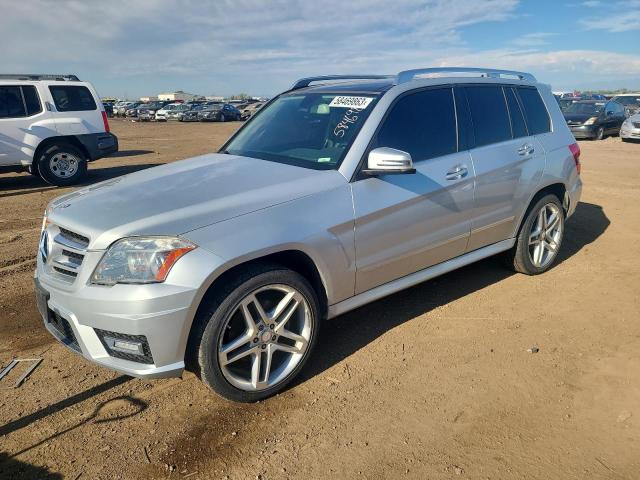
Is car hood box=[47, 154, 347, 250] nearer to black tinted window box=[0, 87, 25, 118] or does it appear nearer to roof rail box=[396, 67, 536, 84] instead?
roof rail box=[396, 67, 536, 84]

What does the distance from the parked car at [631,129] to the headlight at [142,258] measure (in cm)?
1894

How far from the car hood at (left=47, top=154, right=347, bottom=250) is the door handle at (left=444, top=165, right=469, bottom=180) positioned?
3.27 ft

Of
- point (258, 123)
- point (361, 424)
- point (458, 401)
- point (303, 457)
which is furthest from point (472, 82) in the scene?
point (303, 457)

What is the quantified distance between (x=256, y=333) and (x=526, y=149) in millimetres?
3027

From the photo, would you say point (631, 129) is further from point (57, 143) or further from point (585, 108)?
point (57, 143)

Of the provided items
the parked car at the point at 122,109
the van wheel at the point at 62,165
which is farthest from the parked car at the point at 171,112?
the van wheel at the point at 62,165

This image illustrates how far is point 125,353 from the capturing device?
104 inches

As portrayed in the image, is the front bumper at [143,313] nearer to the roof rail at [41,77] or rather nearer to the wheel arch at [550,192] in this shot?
the wheel arch at [550,192]

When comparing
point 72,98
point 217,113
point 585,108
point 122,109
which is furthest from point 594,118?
point 122,109

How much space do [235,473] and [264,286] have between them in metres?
0.95

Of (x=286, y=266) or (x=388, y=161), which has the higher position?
(x=388, y=161)

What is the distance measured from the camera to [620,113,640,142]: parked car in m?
17.2

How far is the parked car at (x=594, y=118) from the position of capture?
18.3 metres

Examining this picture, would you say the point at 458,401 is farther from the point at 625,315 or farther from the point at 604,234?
the point at 604,234
